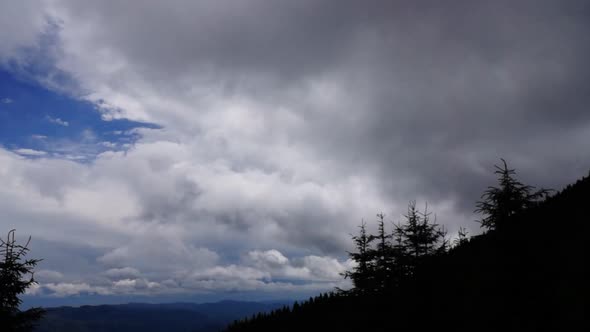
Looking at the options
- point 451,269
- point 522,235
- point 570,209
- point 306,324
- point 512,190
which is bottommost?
point 306,324

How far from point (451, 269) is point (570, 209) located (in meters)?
5.56

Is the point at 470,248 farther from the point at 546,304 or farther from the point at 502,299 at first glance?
the point at 546,304

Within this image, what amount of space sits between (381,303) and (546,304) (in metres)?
10.3

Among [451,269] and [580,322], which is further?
[451,269]

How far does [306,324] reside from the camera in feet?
82.6

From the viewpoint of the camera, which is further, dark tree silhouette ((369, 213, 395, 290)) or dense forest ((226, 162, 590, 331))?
dark tree silhouette ((369, 213, 395, 290))

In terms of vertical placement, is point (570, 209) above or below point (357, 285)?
above

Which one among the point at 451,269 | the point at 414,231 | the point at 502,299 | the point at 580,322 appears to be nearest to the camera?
the point at 580,322

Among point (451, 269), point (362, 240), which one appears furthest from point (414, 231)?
point (451, 269)

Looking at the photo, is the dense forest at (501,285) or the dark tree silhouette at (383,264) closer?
the dense forest at (501,285)

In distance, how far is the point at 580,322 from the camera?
847 cm

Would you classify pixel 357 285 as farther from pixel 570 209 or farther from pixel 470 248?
pixel 570 209

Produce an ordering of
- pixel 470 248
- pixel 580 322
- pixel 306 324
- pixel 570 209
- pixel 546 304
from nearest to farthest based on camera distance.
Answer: pixel 580 322 → pixel 546 304 → pixel 570 209 → pixel 470 248 → pixel 306 324

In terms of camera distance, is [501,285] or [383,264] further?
[383,264]
